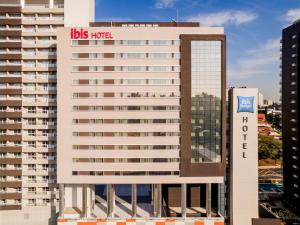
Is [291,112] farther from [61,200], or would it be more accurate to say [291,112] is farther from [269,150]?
[61,200]

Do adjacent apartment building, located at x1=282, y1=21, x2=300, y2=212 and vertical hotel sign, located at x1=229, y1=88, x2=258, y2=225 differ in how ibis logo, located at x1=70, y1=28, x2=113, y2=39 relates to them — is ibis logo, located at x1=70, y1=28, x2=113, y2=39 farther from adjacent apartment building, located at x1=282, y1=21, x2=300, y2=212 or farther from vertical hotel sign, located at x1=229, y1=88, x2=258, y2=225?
adjacent apartment building, located at x1=282, y1=21, x2=300, y2=212

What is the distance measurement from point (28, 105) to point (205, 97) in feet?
146

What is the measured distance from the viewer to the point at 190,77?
66375mm

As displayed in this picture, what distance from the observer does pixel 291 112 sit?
83562 millimetres

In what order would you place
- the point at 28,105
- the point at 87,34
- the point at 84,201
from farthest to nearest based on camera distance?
the point at 28,105, the point at 84,201, the point at 87,34

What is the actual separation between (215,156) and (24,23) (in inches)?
2298

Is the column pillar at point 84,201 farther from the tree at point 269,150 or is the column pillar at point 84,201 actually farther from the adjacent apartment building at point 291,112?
the tree at point 269,150

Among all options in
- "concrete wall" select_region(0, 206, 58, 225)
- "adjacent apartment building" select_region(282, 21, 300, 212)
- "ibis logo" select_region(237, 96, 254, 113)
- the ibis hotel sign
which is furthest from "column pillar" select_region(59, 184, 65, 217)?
"adjacent apartment building" select_region(282, 21, 300, 212)

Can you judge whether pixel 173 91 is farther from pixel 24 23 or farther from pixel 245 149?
pixel 24 23

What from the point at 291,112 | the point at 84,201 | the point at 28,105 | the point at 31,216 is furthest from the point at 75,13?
the point at 291,112

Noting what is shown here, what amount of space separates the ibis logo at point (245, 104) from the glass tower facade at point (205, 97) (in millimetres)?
5196

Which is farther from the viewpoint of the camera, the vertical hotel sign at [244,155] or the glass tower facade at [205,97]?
the vertical hotel sign at [244,155]

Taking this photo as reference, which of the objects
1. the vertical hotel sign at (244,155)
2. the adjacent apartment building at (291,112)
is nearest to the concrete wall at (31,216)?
the vertical hotel sign at (244,155)

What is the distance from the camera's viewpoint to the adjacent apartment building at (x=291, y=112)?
80.4 metres
